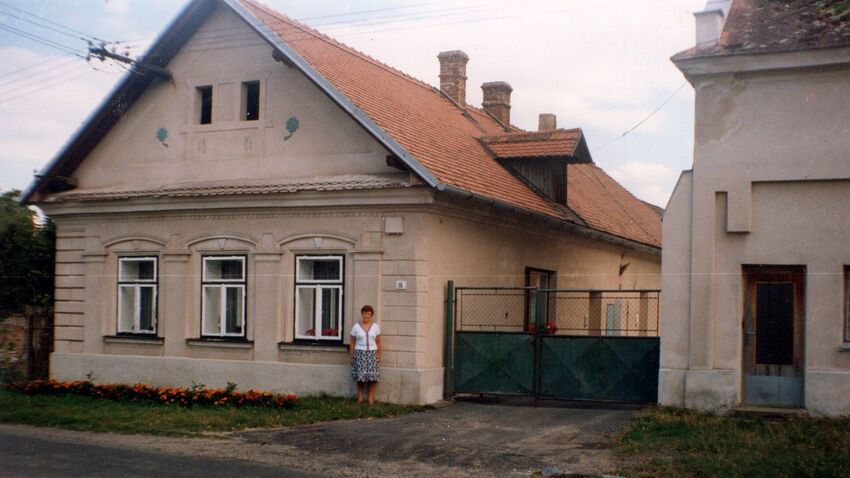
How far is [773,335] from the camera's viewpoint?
13609mm

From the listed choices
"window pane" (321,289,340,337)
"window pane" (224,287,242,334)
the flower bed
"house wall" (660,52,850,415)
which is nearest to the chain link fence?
"house wall" (660,52,850,415)

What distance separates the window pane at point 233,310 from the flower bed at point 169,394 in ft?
3.60

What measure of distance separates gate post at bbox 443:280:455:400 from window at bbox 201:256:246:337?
12.1 ft

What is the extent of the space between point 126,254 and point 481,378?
734 centimetres

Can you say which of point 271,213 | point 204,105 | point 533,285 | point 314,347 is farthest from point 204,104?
point 533,285

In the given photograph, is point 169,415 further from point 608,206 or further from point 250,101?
point 608,206

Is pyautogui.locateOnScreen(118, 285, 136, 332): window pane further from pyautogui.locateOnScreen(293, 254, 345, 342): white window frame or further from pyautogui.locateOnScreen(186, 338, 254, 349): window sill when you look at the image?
pyautogui.locateOnScreen(293, 254, 345, 342): white window frame

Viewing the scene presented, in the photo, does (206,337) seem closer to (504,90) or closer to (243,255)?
(243,255)

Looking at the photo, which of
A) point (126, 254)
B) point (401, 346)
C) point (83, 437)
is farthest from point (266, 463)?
point (126, 254)

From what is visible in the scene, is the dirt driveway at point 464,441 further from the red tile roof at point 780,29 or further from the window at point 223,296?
the red tile roof at point 780,29

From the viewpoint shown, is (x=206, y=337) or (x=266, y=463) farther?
(x=206, y=337)

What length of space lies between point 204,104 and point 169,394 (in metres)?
5.62

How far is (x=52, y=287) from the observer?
21.1 m

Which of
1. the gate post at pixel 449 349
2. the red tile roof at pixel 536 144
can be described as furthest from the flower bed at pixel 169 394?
the red tile roof at pixel 536 144
